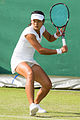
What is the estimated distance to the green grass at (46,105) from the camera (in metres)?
5.08

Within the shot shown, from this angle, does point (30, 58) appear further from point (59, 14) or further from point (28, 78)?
point (59, 14)

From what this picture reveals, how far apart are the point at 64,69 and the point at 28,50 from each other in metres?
3.41

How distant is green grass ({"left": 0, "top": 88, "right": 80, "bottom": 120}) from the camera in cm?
508

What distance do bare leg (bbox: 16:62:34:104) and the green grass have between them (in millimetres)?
248

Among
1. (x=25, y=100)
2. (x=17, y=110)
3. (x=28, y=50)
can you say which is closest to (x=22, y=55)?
(x=28, y=50)

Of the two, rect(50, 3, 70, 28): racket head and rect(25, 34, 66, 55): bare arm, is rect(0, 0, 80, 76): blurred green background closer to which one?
rect(50, 3, 70, 28): racket head

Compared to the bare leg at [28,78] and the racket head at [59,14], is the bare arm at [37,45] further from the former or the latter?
the racket head at [59,14]

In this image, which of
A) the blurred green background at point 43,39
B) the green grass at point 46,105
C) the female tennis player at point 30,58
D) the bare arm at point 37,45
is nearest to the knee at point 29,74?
the female tennis player at point 30,58

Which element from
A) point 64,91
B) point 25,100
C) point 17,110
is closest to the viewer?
point 17,110

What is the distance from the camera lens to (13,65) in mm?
5484

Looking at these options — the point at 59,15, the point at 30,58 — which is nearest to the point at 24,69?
the point at 30,58

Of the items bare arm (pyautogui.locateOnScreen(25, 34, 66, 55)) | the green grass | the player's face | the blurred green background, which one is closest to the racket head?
the player's face

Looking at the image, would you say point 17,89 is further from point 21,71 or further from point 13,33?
point 21,71

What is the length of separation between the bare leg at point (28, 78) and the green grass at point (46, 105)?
0.25 meters
